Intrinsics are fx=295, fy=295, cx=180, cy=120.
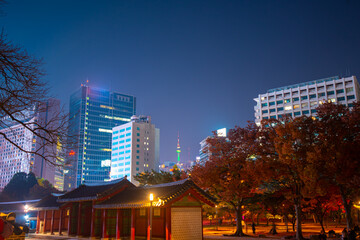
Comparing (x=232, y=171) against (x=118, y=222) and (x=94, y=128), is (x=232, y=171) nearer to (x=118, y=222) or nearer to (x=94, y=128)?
(x=118, y=222)

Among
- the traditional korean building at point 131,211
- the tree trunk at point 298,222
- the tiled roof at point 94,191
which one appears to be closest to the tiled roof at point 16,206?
the traditional korean building at point 131,211

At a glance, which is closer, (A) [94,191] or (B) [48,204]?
(A) [94,191]

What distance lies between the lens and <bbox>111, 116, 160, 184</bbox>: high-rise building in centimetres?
14850

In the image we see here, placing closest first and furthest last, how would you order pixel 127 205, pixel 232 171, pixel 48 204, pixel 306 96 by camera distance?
pixel 127 205 < pixel 232 171 < pixel 48 204 < pixel 306 96

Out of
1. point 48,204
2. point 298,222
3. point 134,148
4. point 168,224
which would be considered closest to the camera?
point 168,224

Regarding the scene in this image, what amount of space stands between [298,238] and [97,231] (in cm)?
2003

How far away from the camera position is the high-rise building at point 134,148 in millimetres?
148500

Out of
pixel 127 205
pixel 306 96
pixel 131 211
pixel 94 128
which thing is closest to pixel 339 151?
pixel 127 205

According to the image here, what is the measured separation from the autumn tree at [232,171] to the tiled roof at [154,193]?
7.22 metres

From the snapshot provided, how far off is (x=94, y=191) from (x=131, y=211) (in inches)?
285

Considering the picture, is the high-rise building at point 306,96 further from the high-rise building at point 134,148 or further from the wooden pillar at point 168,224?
the wooden pillar at point 168,224

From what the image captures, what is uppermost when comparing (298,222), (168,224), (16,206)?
(16,206)

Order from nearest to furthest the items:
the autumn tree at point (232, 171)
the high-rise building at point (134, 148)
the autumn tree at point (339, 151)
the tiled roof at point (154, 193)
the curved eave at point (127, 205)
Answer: the curved eave at point (127, 205), the tiled roof at point (154, 193), the autumn tree at point (339, 151), the autumn tree at point (232, 171), the high-rise building at point (134, 148)

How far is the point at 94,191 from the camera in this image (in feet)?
108
